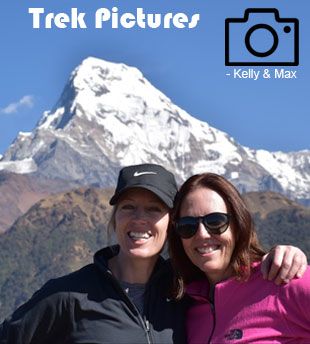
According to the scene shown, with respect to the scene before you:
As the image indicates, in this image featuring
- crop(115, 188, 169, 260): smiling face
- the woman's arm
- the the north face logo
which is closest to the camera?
the woman's arm

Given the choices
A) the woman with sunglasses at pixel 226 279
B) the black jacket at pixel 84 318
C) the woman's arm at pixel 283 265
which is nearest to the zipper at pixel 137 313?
the black jacket at pixel 84 318

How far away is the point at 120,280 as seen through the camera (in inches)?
340

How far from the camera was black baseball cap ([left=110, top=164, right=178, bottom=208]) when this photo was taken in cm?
841

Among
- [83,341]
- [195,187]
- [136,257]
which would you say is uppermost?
[195,187]

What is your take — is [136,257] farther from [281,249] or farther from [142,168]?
[281,249]

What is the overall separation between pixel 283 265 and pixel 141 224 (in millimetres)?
1653

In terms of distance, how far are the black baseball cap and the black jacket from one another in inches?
33.1

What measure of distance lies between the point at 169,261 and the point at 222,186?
3.87 ft

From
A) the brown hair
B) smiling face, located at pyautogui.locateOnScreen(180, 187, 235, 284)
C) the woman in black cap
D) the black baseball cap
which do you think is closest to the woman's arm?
the woman in black cap

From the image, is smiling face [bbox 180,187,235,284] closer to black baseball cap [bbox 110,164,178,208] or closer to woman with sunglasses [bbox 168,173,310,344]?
woman with sunglasses [bbox 168,173,310,344]

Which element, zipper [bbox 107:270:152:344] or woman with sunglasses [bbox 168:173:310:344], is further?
zipper [bbox 107:270:152:344]

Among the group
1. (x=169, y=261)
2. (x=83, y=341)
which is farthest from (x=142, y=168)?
(x=83, y=341)

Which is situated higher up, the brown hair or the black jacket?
the brown hair

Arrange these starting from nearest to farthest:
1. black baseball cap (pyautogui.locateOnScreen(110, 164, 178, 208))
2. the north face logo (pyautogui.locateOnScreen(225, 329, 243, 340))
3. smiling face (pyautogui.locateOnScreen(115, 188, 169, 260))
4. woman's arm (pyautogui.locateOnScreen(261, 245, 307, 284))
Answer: woman's arm (pyautogui.locateOnScreen(261, 245, 307, 284)) < the north face logo (pyautogui.locateOnScreen(225, 329, 243, 340)) < black baseball cap (pyautogui.locateOnScreen(110, 164, 178, 208)) < smiling face (pyautogui.locateOnScreen(115, 188, 169, 260))
